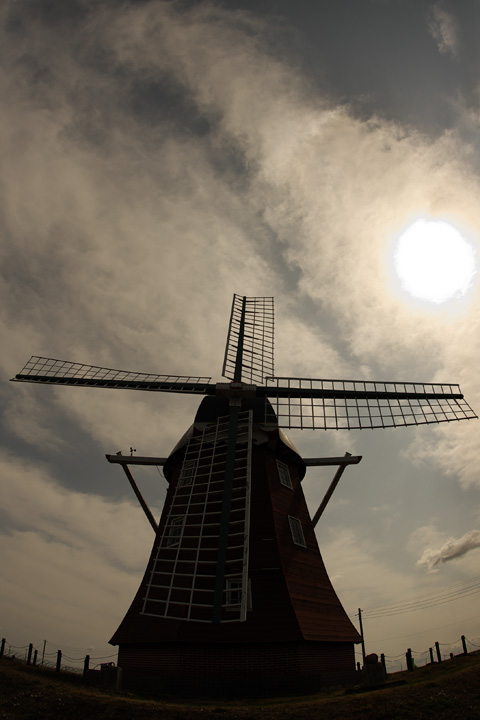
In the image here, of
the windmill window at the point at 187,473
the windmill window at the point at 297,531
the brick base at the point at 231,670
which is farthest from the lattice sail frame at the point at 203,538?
the windmill window at the point at 297,531

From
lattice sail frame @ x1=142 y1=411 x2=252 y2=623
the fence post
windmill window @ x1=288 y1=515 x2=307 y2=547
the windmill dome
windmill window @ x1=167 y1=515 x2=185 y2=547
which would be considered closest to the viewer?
lattice sail frame @ x1=142 y1=411 x2=252 y2=623

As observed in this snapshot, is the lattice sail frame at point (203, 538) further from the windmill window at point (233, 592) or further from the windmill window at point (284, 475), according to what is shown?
the windmill window at point (284, 475)

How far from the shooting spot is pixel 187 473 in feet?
65.1

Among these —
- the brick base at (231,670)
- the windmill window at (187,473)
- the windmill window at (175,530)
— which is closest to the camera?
the brick base at (231,670)

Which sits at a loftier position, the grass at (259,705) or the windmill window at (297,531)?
the windmill window at (297,531)

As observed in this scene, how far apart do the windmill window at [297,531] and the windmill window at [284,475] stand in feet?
5.05

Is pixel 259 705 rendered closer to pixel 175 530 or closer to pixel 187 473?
pixel 175 530

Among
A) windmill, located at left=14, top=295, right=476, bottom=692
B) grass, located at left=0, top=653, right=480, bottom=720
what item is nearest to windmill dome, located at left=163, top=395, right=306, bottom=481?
windmill, located at left=14, top=295, right=476, bottom=692

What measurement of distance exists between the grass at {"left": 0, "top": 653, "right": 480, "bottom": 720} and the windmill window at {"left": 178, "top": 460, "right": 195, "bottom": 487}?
7.64m

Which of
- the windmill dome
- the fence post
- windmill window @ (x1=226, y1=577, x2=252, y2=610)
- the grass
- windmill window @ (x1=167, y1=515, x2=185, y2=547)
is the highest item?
the windmill dome

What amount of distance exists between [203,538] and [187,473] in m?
3.45

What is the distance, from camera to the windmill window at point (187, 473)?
63.0 ft

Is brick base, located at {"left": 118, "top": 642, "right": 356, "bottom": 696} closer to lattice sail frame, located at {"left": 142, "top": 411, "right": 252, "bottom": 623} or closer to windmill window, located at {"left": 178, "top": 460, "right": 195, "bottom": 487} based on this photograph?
lattice sail frame, located at {"left": 142, "top": 411, "right": 252, "bottom": 623}

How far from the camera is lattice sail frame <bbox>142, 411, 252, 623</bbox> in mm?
15320
